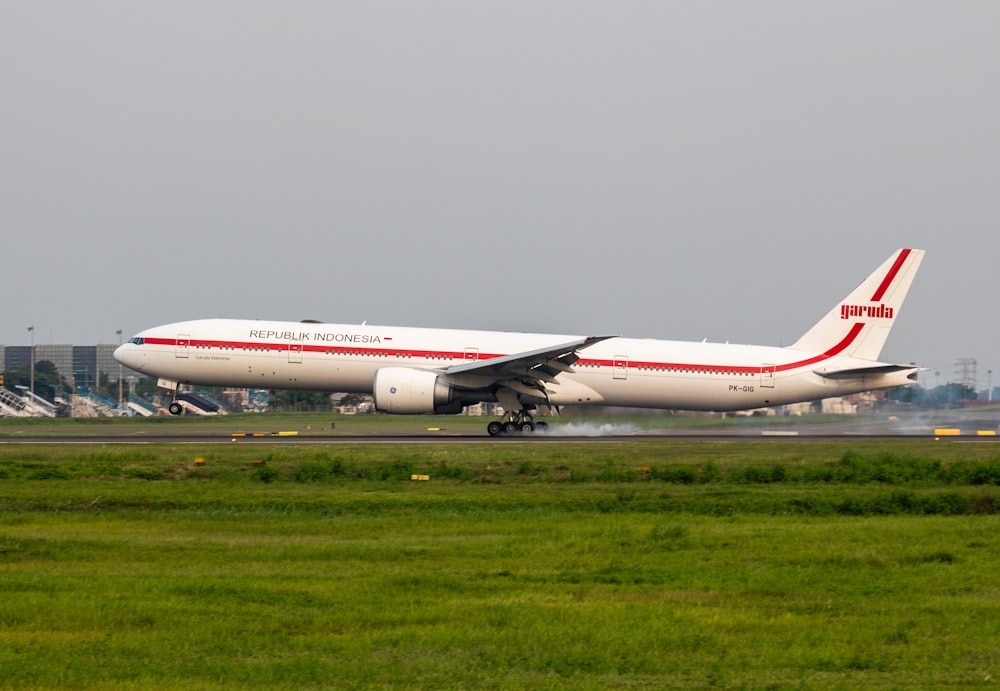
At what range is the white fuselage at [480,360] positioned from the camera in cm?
3812

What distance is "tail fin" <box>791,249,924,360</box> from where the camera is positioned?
39.7 m

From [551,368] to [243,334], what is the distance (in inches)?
418

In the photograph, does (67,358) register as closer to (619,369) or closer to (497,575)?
(619,369)

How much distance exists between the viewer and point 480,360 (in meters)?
38.2

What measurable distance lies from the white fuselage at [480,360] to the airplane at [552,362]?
0.11 ft

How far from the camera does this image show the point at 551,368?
3706 cm

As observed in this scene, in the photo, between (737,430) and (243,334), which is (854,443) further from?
(243,334)

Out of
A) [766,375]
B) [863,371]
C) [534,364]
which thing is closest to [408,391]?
[534,364]

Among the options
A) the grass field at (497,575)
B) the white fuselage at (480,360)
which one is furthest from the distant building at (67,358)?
the grass field at (497,575)

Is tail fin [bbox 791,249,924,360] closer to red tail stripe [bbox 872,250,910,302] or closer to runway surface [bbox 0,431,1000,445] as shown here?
red tail stripe [bbox 872,250,910,302]

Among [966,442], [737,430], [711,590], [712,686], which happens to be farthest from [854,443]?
[712,686]

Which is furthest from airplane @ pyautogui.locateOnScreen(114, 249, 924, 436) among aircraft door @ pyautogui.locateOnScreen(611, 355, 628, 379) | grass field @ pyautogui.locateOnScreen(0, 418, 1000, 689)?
grass field @ pyautogui.locateOnScreen(0, 418, 1000, 689)

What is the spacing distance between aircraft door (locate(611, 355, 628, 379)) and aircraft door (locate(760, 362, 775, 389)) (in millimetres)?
4923

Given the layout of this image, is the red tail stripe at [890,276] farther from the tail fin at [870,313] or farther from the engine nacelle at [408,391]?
the engine nacelle at [408,391]
